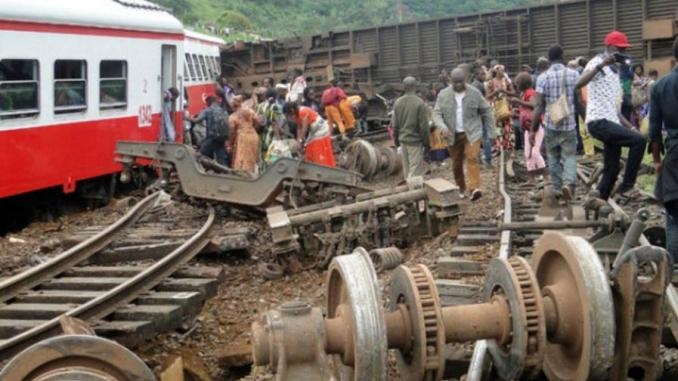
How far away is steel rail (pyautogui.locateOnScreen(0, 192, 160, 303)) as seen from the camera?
282 inches

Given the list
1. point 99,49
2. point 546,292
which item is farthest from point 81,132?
point 546,292

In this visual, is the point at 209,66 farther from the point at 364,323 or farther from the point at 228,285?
the point at 364,323

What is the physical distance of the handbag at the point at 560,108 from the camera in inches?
357

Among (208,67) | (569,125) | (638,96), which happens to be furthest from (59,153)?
(208,67)

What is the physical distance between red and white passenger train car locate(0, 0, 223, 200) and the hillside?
118 ft

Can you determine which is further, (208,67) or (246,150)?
(208,67)

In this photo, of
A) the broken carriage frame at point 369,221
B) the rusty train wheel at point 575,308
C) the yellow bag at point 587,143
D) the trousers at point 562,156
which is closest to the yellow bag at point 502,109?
the yellow bag at point 587,143

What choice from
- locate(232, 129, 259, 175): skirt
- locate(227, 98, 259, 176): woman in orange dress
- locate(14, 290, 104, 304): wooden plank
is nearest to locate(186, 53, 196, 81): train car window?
locate(227, 98, 259, 176): woman in orange dress

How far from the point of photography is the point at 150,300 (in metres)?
7.01

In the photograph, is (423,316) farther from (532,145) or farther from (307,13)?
(307,13)

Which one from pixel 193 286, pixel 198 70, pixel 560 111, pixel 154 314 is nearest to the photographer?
pixel 154 314

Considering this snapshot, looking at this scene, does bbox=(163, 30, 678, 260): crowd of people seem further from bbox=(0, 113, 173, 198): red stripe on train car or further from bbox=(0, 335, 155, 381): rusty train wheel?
bbox=(0, 335, 155, 381): rusty train wheel

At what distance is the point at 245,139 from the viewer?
1260 cm

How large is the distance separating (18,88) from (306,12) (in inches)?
2062
